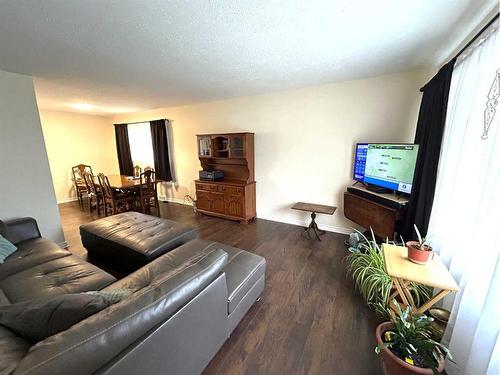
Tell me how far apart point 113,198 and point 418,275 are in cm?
466

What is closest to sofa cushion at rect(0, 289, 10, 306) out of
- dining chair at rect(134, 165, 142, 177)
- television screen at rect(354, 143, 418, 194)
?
television screen at rect(354, 143, 418, 194)

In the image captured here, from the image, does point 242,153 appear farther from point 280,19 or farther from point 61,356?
point 61,356

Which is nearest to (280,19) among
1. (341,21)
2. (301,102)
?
(341,21)

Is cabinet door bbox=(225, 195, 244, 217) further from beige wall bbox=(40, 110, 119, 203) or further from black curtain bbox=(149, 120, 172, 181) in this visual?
beige wall bbox=(40, 110, 119, 203)

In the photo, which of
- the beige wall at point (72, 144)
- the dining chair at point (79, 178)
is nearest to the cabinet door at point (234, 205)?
the dining chair at point (79, 178)

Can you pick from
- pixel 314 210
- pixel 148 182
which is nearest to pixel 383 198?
pixel 314 210

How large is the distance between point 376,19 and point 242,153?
2.60 meters

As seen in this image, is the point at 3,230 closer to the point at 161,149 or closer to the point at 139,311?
the point at 139,311

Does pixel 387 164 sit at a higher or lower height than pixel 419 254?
higher

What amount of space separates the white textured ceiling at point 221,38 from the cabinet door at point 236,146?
1076mm

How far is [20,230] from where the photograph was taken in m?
2.21

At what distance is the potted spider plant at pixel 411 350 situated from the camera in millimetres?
1109

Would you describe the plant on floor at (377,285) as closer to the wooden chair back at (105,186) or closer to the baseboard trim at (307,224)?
the baseboard trim at (307,224)

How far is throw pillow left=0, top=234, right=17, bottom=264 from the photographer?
1833 millimetres
